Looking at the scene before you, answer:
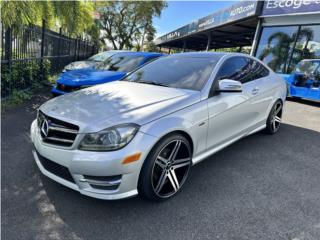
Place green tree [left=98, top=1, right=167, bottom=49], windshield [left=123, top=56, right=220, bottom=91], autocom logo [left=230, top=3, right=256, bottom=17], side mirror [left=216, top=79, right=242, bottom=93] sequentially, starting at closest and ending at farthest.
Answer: side mirror [left=216, top=79, right=242, bottom=93], windshield [left=123, top=56, right=220, bottom=91], autocom logo [left=230, top=3, right=256, bottom=17], green tree [left=98, top=1, right=167, bottom=49]

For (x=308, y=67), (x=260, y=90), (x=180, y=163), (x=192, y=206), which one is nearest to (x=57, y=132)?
(x=180, y=163)

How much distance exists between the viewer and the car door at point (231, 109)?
321 centimetres

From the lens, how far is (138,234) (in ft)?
7.65

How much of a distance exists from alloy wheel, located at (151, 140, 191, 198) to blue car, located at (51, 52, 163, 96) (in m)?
3.52

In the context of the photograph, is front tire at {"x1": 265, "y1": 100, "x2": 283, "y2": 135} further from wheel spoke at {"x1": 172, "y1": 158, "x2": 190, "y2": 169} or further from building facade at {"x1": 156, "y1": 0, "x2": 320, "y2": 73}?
building facade at {"x1": 156, "y1": 0, "x2": 320, "y2": 73}

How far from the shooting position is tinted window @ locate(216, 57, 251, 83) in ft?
11.7

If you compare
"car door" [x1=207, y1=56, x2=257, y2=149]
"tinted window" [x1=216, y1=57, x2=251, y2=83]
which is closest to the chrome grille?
"car door" [x1=207, y1=56, x2=257, y2=149]

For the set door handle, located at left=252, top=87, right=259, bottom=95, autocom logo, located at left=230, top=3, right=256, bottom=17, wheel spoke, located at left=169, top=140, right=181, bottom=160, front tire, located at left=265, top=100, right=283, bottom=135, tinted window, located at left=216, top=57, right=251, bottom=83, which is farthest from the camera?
autocom logo, located at left=230, top=3, right=256, bottom=17

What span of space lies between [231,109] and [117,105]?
158 cm

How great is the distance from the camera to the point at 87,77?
5.87 m

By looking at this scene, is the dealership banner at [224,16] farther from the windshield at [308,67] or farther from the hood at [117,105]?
the hood at [117,105]

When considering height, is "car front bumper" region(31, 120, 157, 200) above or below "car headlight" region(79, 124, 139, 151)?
below

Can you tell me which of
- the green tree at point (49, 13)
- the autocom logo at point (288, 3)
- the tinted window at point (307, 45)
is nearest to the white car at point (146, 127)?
the green tree at point (49, 13)

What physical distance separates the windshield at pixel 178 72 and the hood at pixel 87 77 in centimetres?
191
